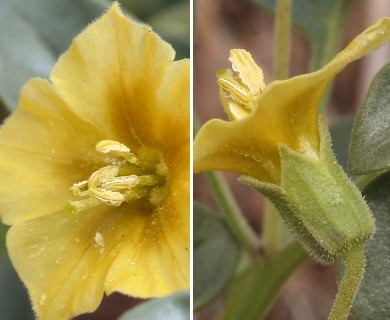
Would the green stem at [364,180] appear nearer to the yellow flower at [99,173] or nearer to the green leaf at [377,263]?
the green leaf at [377,263]

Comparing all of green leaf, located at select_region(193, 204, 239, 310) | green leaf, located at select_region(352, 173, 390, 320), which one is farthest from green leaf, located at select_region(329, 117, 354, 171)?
green leaf, located at select_region(352, 173, 390, 320)

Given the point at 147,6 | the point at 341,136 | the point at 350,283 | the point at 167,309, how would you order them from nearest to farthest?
the point at 350,283 → the point at 167,309 → the point at 341,136 → the point at 147,6

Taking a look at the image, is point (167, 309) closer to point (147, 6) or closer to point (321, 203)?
point (321, 203)

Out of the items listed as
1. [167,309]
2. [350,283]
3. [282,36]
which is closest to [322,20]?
[282,36]

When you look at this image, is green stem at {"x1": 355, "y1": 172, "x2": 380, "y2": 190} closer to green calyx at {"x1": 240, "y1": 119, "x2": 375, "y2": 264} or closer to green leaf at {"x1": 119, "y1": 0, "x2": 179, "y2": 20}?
green calyx at {"x1": 240, "y1": 119, "x2": 375, "y2": 264}

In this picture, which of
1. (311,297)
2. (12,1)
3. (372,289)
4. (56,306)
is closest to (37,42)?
(12,1)

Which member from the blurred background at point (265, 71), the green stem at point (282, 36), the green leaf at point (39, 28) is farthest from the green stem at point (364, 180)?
the blurred background at point (265, 71)
